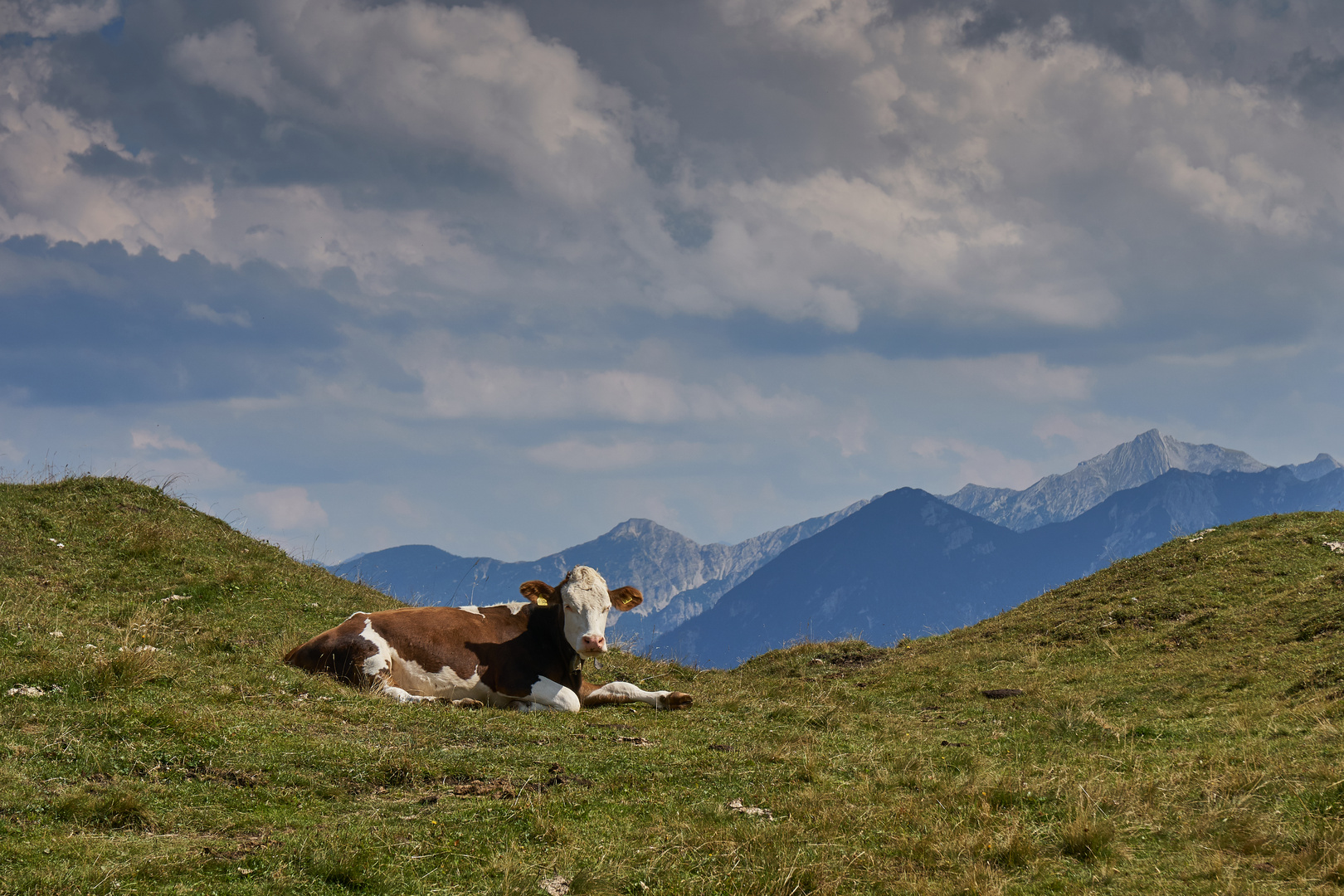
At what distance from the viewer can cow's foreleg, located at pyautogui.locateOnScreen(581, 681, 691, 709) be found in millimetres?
14320

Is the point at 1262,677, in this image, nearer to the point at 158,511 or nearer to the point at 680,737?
the point at 680,737

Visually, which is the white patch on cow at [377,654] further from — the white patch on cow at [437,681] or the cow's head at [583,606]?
the cow's head at [583,606]

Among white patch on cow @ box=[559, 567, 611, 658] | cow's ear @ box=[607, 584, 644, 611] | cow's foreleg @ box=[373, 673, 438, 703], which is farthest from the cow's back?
cow's ear @ box=[607, 584, 644, 611]

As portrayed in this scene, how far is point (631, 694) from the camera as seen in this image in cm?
1475

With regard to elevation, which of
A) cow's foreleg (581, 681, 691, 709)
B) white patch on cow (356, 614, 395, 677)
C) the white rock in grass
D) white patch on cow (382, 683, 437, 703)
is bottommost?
the white rock in grass

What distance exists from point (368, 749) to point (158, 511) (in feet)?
61.4

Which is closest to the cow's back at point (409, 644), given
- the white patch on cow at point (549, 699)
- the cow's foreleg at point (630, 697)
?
the white patch on cow at point (549, 699)

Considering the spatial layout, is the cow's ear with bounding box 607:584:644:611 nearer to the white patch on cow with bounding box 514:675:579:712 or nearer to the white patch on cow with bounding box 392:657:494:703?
the white patch on cow with bounding box 514:675:579:712

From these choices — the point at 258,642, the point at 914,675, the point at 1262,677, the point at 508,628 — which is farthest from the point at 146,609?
the point at 1262,677

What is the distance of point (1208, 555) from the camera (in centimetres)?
2531

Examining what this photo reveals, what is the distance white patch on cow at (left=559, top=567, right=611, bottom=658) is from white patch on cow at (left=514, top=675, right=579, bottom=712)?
695 mm

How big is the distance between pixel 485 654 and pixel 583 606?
1740mm

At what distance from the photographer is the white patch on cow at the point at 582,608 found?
14.7 meters

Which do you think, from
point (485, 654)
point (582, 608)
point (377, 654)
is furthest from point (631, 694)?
point (377, 654)
